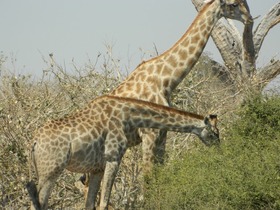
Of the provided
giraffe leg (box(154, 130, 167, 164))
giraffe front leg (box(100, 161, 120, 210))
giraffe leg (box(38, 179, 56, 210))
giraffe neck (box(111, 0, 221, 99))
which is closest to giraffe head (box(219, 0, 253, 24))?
giraffe neck (box(111, 0, 221, 99))

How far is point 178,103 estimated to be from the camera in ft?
43.5

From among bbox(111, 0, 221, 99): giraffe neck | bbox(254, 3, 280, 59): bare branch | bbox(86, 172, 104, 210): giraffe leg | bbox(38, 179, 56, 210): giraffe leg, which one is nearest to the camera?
bbox(38, 179, 56, 210): giraffe leg

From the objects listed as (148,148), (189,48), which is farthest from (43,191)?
(189,48)

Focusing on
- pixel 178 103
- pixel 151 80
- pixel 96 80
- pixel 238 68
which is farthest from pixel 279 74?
pixel 151 80

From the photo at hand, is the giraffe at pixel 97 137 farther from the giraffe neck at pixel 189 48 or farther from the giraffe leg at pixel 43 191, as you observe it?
the giraffe neck at pixel 189 48

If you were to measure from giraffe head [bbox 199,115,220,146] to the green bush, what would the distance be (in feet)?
0.38

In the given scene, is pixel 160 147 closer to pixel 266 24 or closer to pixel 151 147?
pixel 151 147

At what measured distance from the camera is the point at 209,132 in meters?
9.66

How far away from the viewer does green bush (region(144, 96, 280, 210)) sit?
347 inches

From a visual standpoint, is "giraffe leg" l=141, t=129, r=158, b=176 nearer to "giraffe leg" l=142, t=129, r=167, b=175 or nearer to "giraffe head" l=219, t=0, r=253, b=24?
"giraffe leg" l=142, t=129, r=167, b=175

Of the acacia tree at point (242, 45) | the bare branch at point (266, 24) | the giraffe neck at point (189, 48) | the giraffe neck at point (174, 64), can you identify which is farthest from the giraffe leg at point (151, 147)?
the bare branch at point (266, 24)

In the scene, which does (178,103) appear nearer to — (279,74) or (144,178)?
(144,178)

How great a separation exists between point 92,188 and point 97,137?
0.73m

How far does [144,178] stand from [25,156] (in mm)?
2042
